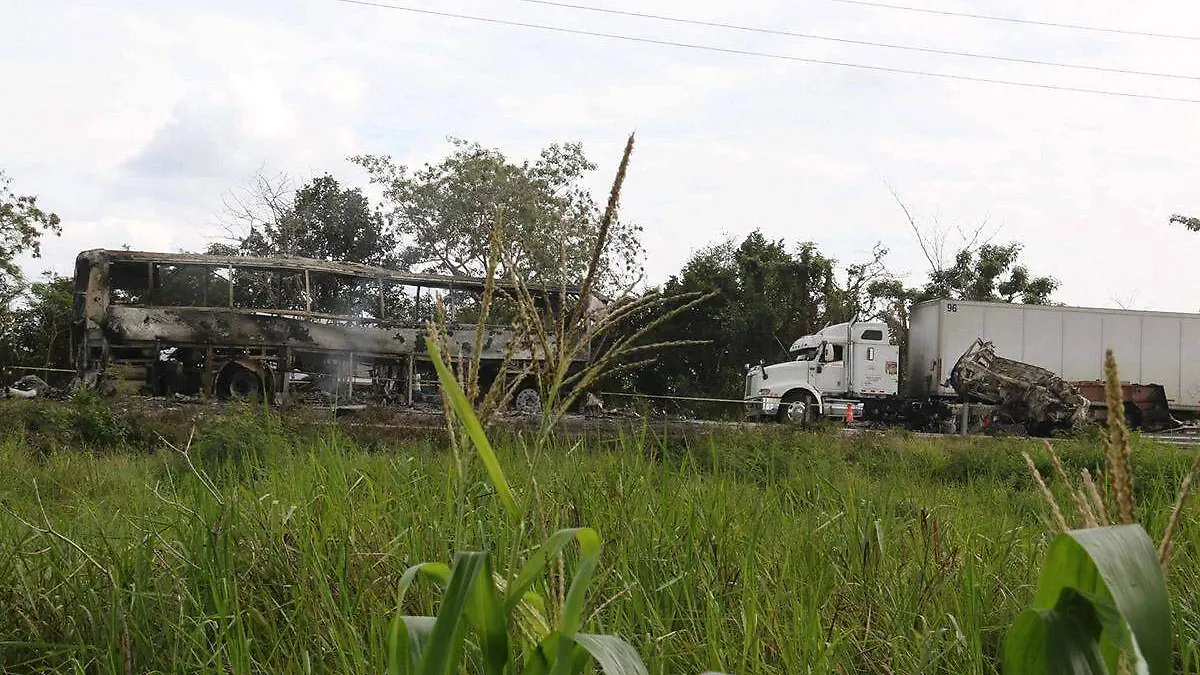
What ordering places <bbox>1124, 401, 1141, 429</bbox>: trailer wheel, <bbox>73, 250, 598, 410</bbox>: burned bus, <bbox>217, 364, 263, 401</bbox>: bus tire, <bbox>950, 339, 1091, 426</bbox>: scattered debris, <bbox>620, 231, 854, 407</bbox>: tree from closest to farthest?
<bbox>73, 250, 598, 410</bbox>: burned bus
<bbox>217, 364, 263, 401</bbox>: bus tire
<bbox>950, 339, 1091, 426</bbox>: scattered debris
<bbox>1124, 401, 1141, 429</bbox>: trailer wheel
<bbox>620, 231, 854, 407</bbox>: tree

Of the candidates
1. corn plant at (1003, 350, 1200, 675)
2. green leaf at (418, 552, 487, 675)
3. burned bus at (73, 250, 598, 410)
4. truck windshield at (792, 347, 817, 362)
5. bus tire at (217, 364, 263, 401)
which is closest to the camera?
corn plant at (1003, 350, 1200, 675)

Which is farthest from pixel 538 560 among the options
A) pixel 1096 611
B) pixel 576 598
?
pixel 1096 611

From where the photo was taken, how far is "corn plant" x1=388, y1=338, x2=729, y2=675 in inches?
42.3

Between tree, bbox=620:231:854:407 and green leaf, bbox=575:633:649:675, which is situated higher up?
Answer: tree, bbox=620:231:854:407

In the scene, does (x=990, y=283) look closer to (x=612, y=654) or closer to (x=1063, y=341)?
(x=1063, y=341)

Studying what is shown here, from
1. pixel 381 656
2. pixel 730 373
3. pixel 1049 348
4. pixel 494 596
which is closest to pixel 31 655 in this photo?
pixel 381 656

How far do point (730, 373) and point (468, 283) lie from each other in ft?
29.9

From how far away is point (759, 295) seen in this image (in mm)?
27750

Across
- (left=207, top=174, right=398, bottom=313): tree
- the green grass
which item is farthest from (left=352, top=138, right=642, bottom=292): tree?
the green grass

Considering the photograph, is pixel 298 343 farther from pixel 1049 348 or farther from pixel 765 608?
pixel 765 608

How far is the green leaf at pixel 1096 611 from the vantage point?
2.53ft

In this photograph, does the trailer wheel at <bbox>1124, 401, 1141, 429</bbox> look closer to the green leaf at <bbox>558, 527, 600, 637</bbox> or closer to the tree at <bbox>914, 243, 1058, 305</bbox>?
the tree at <bbox>914, 243, 1058, 305</bbox>

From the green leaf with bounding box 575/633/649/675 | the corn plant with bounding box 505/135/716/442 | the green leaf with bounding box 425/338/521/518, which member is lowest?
the green leaf with bounding box 575/633/649/675

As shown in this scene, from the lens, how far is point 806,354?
2209 cm
